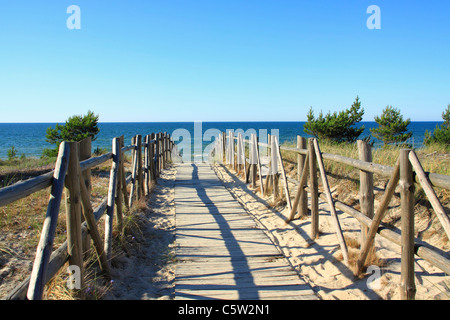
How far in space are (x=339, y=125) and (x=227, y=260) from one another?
13688 mm

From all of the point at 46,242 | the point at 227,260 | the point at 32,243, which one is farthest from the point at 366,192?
the point at 32,243

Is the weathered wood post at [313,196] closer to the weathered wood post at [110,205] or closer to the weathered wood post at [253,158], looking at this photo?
the weathered wood post at [110,205]

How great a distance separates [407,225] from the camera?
2.98 metres

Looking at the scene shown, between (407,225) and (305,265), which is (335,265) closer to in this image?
(305,265)

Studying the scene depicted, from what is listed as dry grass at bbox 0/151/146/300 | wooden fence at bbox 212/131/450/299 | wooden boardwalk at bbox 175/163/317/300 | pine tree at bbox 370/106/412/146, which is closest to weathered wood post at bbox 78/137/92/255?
dry grass at bbox 0/151/146/300

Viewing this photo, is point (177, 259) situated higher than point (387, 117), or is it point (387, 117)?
point (387, 117)

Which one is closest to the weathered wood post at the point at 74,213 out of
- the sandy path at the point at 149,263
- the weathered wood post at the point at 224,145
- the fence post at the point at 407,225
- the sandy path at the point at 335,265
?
the sandy path at the point at 149,263

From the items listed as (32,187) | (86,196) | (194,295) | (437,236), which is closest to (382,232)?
(437,236)

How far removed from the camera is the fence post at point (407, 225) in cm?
294

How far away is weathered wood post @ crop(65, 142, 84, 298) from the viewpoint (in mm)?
2889
